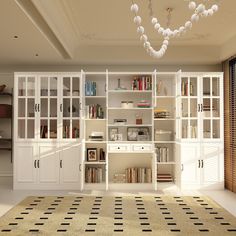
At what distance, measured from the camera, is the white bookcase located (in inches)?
287

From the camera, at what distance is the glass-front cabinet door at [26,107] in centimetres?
734

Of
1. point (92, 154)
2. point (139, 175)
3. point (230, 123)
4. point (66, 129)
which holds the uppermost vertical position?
point (230, 123)

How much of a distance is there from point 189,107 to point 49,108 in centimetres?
253

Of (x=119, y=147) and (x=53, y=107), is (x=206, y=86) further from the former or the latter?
(x=53, y=107)

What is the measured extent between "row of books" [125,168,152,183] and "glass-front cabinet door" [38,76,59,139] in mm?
1516

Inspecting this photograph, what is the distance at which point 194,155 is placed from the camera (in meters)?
7.27

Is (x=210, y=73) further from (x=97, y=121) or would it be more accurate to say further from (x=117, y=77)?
(x=97, y=121)

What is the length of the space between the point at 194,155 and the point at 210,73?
1506 mm

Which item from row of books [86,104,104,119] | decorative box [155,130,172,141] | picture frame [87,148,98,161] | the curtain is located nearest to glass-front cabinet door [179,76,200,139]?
decorative box [155,130,172,141]

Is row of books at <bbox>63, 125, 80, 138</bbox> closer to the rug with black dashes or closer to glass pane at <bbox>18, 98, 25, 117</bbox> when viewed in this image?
glass pane at <bbox>18, 98, 25, 117</bbox>

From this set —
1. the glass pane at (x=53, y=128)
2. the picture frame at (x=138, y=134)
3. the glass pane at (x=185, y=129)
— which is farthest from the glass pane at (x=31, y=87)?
the glass pane at (x=185, y=129)

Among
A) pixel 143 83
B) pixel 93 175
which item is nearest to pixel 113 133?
pixel 93 175

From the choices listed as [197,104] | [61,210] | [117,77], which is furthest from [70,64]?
[61,210]

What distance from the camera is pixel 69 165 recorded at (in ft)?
23.9
